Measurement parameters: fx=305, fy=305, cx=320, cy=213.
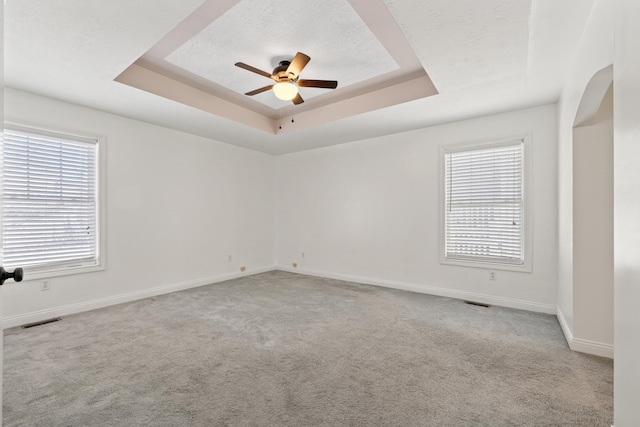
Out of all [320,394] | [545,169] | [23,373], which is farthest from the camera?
[545,169]

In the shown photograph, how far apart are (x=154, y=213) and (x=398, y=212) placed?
12.3 ft

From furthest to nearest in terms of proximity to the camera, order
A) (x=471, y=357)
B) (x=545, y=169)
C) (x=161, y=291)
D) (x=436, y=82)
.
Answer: (x=161, y=291) < (x=545, y=169) < (x=436, y=82) < (x=471, y=357)

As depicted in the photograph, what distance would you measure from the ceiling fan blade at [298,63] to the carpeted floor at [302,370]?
8.44 feet

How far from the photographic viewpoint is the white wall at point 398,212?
3768 mm

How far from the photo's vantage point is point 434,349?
2725mm

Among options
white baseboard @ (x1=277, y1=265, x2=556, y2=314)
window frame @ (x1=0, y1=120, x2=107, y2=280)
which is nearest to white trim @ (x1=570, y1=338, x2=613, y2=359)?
white baseboard @ (x1=277, y1=265, x2=556, y2=314)

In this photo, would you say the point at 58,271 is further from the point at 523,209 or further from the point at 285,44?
the point at 523,209

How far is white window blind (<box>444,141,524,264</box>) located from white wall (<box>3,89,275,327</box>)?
367cm

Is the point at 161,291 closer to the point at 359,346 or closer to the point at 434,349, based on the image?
the point at 359,346

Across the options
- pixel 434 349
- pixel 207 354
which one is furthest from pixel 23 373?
pixel 434 349

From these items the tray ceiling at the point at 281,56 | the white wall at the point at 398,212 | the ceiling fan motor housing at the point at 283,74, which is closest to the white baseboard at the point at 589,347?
the white wall at the point at 398,212

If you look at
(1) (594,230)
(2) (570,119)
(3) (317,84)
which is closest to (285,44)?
(3) (317,84)

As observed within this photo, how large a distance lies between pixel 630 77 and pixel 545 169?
2.80 m

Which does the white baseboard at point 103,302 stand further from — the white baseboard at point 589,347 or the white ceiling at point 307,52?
the white baseboard at point 589,347
